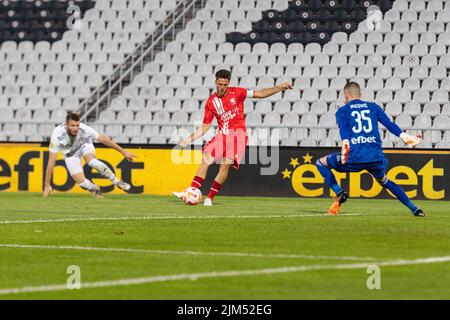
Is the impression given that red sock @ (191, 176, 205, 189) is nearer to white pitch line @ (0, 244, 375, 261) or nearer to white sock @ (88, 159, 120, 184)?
white sock @ (88, 159, 120, 184)

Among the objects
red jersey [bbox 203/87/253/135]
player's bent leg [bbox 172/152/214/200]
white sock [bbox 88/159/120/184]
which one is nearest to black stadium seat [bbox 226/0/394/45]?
white sock [bbox 88/159/120/184]

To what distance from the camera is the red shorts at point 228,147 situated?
773 inches

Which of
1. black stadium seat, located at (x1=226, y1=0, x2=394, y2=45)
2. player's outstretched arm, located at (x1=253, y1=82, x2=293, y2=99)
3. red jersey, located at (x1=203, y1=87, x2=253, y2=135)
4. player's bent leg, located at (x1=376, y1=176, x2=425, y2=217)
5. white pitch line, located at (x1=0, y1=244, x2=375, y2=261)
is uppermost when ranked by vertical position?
black stadium seat, located at (x1=226, y1=0, x2=394, y2=45)

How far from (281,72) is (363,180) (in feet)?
21.0

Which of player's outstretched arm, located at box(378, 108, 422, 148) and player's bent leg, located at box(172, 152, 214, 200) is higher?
player's outstretched arm, located at box(378, 108, 422, 148)

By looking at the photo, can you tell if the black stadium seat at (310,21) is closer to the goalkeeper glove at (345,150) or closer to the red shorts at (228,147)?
the red shorts at (228,147)

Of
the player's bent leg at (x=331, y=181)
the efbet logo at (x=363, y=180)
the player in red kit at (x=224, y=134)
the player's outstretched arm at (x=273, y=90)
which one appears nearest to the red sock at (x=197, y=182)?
the player in red kit at (x=224, y=134)

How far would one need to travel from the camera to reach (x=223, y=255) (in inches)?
387

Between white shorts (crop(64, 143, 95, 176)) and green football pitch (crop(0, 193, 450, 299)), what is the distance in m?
6.26

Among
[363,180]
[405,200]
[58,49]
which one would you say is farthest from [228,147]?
[58,49]

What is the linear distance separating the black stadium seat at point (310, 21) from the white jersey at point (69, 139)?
9.73 meters

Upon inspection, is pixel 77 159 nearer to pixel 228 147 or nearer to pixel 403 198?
pixel 228 147

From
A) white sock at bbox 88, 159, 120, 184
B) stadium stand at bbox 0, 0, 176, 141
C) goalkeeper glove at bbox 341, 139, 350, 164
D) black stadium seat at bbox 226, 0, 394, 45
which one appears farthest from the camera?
stadium stand at bbox 0, 0, 176, 141

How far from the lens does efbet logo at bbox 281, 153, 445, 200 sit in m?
23.8
